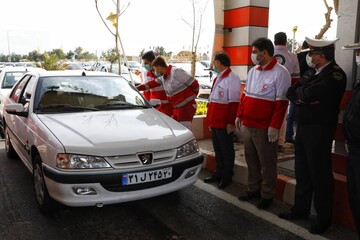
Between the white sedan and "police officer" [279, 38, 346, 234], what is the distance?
1142 mm

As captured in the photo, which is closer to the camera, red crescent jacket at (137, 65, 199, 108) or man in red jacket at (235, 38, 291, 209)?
man in red jacket at (235, 38, 291, 209)

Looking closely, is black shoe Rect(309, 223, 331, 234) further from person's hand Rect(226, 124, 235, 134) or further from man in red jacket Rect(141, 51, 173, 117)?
man in red jacket Rect(141, 51, 173, 117)

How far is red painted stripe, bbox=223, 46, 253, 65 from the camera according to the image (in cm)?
598

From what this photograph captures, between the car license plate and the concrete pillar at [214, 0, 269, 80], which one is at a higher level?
the concrete pillar at [214, 0, 269, 80]

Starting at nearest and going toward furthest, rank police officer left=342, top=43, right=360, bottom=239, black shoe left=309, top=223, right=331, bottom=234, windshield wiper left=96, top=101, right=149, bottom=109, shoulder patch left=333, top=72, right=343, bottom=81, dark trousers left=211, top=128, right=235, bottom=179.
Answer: police officer left=342, top=43, right=360, bottom=239 < shoulder patch left=333, top=72, right=343, bottom=81 < black shoe left=309, top=223, right=331, bottom=234 < windshield wiper left=96, top=101, right=149, bottom=109 < dark trousers left=211, top=128, right=235, bottom=179

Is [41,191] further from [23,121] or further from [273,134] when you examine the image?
[273,134]

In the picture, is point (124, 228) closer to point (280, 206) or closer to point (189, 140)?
point (189, 140)

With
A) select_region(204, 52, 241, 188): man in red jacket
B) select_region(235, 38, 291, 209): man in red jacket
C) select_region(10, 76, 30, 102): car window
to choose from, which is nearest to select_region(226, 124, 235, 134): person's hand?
select_region(204, 52, 241, 188): man in red jacket

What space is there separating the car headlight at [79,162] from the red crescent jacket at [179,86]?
218 centimetres

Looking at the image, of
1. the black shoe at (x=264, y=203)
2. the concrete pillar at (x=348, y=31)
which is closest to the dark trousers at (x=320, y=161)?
the black shoe at (x=264, y=203)

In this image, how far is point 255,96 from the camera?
3.80 meters

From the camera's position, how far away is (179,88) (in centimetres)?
513

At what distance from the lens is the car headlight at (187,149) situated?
3.64 metres

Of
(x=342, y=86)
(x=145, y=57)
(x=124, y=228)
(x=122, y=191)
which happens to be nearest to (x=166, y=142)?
(x=122, y=191)
